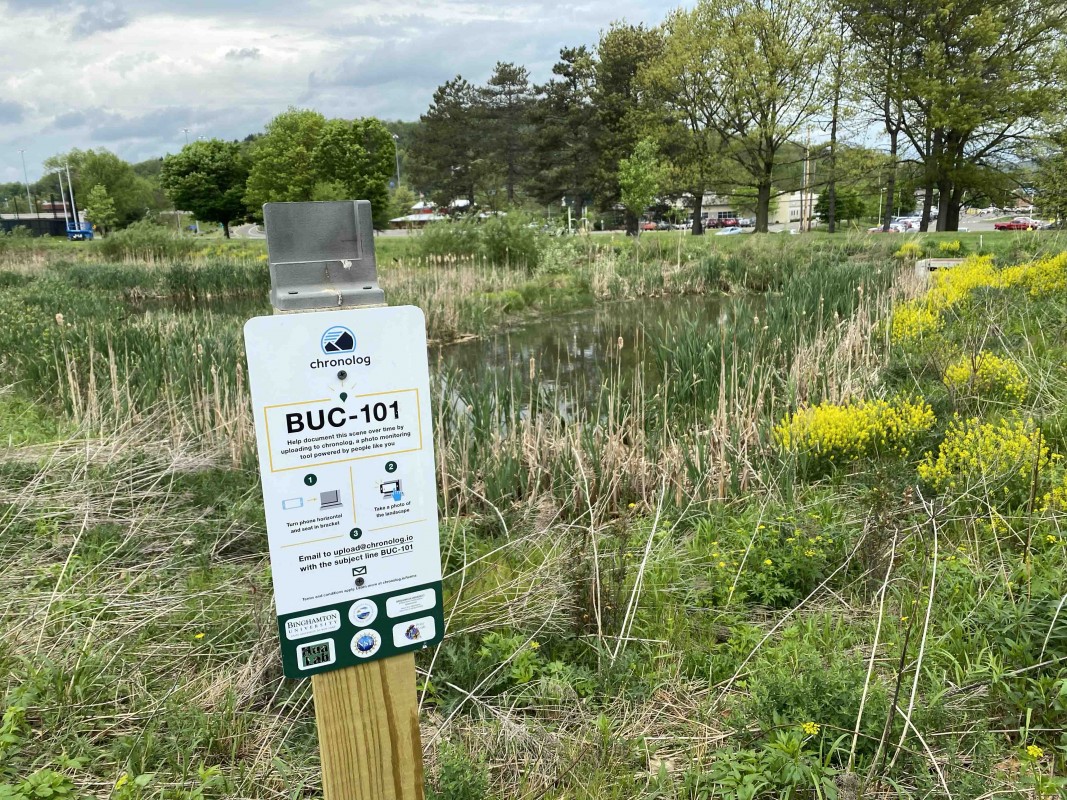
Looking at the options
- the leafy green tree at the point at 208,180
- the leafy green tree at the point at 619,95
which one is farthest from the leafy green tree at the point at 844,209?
the leafy green tree at the point at 208,180

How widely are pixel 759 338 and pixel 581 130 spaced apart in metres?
33.8

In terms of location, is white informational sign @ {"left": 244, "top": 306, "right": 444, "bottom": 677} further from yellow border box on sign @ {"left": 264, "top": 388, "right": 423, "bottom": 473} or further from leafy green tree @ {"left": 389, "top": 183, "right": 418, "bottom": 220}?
leafy green tree @ {"left": 389, "top": 183, "right": 418, "bottom": 220}

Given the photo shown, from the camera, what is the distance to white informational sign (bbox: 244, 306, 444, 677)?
129 cm

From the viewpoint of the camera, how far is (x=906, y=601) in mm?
2721

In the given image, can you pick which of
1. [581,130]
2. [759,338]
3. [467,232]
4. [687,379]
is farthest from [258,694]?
[581,130]

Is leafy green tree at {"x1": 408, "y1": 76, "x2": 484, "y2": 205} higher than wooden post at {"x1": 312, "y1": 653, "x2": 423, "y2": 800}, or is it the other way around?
leafy green tree at {"x1": 408, "y1": 76, "x2": 484, "y2": 205}

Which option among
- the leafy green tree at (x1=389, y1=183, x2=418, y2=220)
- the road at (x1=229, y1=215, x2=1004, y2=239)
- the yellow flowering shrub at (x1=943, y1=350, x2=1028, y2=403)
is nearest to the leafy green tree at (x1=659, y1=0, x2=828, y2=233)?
the road at (x1=229, y1=215, x2=1004, y2=239)

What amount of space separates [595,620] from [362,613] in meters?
1.55

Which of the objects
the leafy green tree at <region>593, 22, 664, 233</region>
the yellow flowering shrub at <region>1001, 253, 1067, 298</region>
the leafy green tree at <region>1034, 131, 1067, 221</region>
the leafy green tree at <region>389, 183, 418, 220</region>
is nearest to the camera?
the yellow flowering shrub at <region>1001, 253, 1067, 298</region>

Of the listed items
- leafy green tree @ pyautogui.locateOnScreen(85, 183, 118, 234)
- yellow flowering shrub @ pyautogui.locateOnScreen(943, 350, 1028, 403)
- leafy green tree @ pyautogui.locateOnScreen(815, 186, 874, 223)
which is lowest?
yellow flowering shrub @ pyautogui.locateOnScreen(943, 350, 1028, 403)

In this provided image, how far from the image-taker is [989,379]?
4633 mm

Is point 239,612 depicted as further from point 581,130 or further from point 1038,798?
point 581,130

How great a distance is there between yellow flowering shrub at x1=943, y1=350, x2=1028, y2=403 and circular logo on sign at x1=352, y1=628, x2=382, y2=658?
4.14m

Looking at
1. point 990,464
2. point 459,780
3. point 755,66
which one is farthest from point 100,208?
point 459,780
